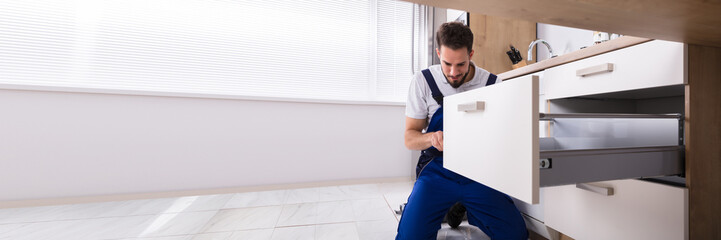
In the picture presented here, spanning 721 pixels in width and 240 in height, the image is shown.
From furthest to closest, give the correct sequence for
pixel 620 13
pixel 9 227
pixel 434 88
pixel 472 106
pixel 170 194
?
1. pixel 170 194
2. pixel 9 227
3. pixel 434 88
4. pixel 472 106
5. pixel 620 13

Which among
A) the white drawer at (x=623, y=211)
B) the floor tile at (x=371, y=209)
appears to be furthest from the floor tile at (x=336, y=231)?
the white drawer at (x=623, y=211)

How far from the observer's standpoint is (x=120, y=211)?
1.35 metres

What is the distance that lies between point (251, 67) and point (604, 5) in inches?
73.6

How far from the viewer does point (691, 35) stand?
1.57 ft

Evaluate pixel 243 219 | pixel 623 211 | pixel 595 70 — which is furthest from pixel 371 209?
pixel 595 70

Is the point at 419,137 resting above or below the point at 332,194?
above

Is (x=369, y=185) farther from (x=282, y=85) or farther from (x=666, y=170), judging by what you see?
(x=666, y=170)

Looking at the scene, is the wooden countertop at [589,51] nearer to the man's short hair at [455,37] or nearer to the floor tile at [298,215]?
the man's short hair at [455,37]

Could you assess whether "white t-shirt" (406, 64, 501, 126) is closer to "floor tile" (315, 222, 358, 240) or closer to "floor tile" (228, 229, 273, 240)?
"floor tile" (315, 222, 358, 240)

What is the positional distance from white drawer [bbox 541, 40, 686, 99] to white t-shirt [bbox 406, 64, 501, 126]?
0.29 metres

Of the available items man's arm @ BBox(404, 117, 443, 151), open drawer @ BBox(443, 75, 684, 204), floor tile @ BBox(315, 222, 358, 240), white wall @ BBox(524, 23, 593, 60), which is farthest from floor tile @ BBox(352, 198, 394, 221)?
white wall @ BBox(524, 23, 593, 60)

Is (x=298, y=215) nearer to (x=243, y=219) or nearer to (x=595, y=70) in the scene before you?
(x=243, y=219)

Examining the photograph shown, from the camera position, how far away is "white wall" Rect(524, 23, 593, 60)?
1267 millimetres

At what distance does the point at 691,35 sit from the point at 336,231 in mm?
1188
